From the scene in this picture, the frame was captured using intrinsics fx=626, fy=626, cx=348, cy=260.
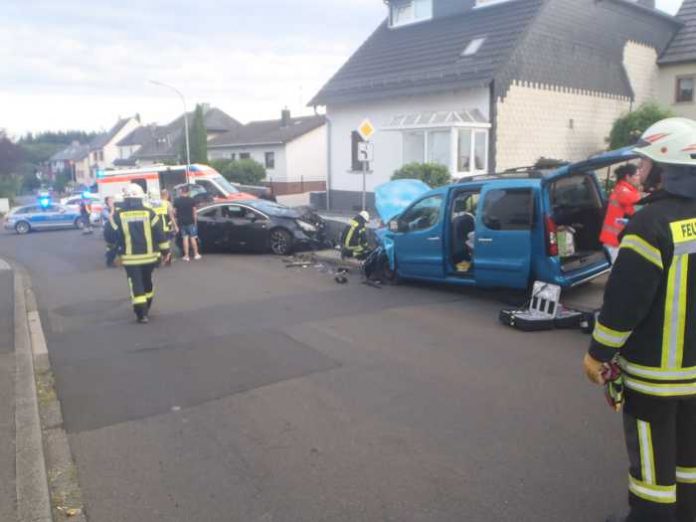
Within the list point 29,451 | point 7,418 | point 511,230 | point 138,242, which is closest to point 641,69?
point 511,230

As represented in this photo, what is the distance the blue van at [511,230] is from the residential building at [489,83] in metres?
9.94

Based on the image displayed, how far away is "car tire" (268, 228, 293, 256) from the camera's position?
15078mm

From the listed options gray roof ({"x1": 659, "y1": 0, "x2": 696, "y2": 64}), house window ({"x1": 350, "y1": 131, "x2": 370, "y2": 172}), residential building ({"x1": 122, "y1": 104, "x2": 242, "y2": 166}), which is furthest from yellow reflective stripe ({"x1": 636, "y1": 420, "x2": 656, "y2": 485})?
residential building ({"x1": 122, "y1": 104, "x2": 242, "y2": 166})

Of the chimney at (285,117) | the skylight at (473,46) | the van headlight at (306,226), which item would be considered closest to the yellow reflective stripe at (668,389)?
the van headlight at (306,226)

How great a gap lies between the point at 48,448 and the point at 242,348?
8.62 feet

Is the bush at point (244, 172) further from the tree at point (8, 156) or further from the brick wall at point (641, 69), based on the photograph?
the tree at point (8, 156)

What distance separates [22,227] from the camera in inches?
1203

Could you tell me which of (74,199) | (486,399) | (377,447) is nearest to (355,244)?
(486,399)

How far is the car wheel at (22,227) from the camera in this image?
30.5 m

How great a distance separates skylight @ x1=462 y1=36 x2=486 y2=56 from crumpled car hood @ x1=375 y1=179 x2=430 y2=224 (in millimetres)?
10340

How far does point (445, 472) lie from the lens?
3.93 metres

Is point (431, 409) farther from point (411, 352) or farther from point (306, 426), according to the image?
point (411, 352)

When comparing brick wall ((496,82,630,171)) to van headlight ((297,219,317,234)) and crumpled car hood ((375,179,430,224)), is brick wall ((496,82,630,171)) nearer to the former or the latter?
van headlight ((297,219,317,234))

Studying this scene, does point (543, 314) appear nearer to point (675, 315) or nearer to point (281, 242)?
point (675, 315)
